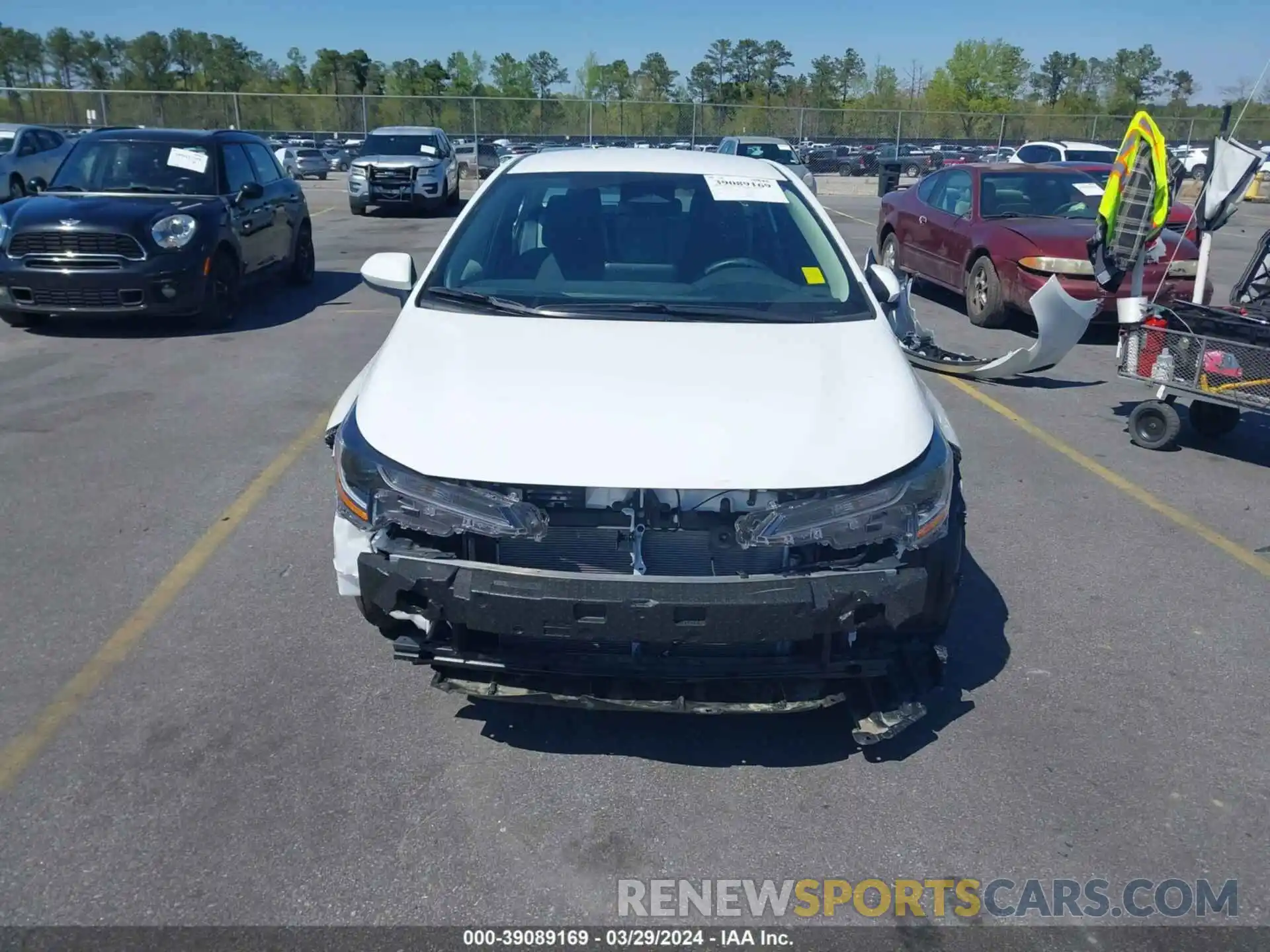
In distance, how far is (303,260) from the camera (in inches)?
486

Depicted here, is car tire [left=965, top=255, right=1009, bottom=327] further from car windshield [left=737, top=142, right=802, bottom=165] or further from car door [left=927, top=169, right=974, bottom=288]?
car windshield [left=737, top=142, right=802, bottom=165]

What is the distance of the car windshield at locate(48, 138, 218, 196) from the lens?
9812 mm

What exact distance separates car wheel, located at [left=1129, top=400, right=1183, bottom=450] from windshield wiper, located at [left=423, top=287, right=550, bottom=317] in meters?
4.67

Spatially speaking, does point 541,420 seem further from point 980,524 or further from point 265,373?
point 265,373

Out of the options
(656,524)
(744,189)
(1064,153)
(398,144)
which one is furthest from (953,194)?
(398,144)

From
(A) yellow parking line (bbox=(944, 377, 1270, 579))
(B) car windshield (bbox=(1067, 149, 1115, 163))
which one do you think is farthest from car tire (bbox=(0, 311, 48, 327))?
(B) car windshield (bbox=(1067, 149, 1115, 163))

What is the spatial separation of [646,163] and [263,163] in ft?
25.7

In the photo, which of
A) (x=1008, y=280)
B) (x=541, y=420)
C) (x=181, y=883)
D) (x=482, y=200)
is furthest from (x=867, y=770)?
(x=1008, y=280)

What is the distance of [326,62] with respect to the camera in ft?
291

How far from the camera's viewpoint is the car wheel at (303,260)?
39.6 feet

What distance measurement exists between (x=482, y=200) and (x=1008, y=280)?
6.87m

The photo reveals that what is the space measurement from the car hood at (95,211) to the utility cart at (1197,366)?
7878mm

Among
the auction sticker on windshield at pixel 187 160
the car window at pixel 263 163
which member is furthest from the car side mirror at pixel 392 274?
the car window at pixel 263 163

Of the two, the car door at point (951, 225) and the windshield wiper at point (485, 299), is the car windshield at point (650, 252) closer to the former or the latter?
the windshield wiper at point (485, 299)
